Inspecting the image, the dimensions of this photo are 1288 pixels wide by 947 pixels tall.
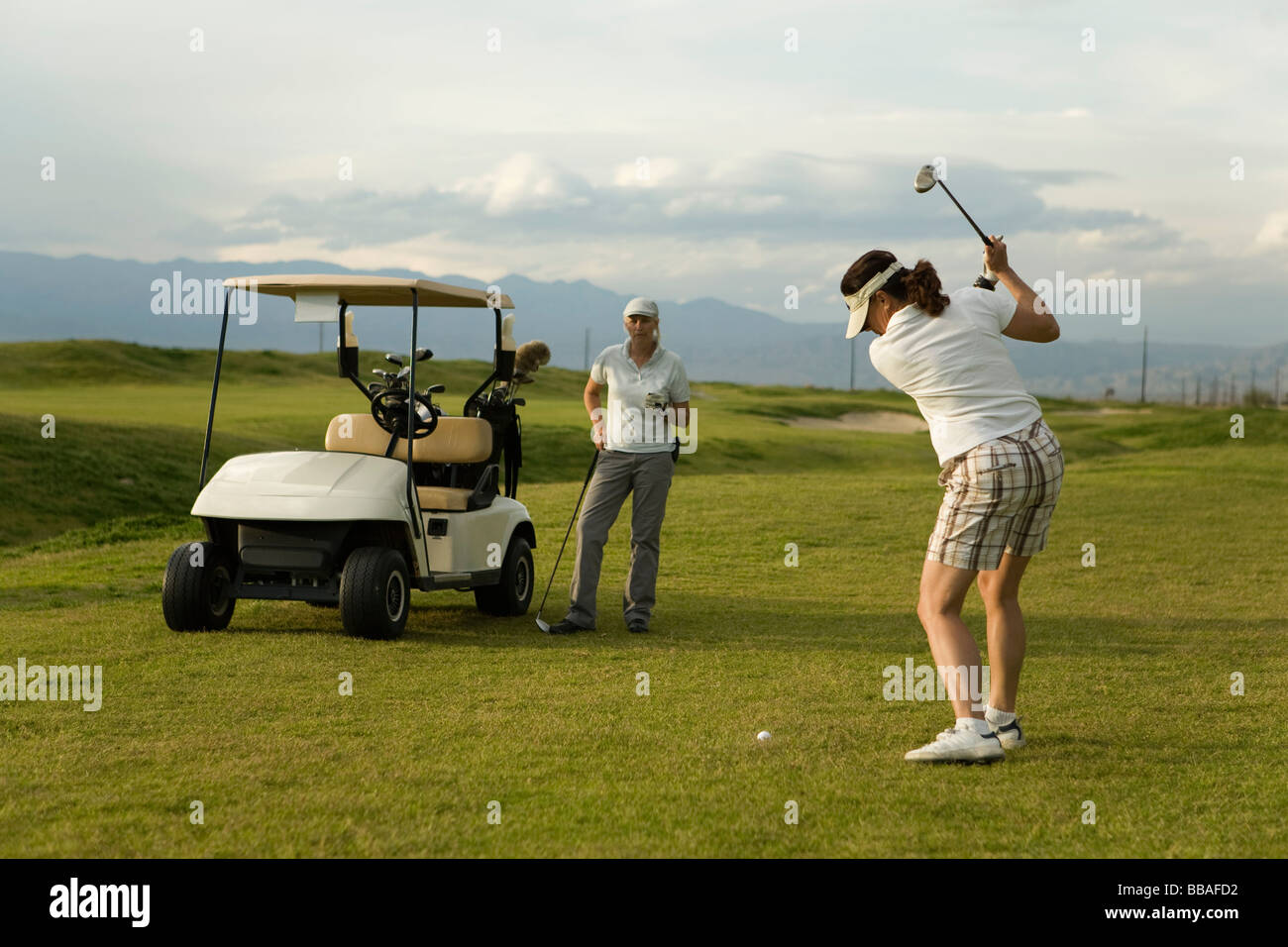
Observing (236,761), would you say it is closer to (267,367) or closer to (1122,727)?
(1122,727)

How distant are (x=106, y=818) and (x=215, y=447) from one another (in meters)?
19.0

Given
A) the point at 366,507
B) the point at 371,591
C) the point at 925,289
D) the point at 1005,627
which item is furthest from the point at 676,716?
the point at 366,507

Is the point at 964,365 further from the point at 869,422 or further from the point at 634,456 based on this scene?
the point at 869,422

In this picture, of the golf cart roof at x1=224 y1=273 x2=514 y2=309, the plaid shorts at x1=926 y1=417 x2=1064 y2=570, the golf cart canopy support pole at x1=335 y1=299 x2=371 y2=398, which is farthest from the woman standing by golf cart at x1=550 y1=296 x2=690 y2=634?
the plaid shorts at x1=926 y1=417 x2=1064 y2=570

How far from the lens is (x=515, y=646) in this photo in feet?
26.9

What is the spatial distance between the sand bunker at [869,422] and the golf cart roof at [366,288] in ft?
119

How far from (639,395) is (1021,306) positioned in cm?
389

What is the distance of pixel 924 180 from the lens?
230 inches

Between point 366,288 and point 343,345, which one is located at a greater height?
point 366,288

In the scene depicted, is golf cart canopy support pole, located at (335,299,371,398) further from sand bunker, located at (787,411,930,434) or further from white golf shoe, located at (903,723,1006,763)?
sand bunker, located at (787,411,930,434)

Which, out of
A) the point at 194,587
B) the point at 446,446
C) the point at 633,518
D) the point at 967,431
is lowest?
the point at 194,587

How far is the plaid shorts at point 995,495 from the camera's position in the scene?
16.8 ft

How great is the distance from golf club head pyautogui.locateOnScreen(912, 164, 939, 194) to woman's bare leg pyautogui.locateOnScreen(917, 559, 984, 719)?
1661 mm
